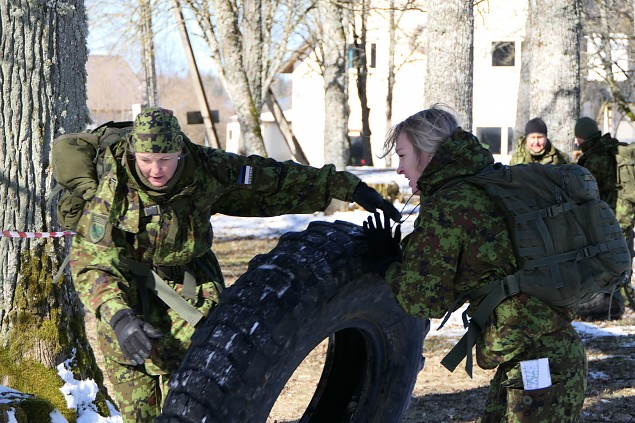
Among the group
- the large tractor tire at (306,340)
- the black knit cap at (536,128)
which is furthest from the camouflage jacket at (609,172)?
the large tractor tire at (306,340)

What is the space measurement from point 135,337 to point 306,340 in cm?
69

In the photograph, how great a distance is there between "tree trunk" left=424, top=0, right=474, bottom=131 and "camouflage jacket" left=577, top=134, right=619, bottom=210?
1.25m

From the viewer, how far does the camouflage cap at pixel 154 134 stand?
360cm

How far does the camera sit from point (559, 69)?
11070 mm

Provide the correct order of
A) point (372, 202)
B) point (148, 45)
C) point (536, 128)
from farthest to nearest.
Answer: point (148, 45), point (536, 128), point (372, 202)

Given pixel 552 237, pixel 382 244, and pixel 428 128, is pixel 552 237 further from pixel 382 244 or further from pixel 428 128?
pixel 382 244

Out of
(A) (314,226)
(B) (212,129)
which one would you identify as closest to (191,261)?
(A) (314,226)

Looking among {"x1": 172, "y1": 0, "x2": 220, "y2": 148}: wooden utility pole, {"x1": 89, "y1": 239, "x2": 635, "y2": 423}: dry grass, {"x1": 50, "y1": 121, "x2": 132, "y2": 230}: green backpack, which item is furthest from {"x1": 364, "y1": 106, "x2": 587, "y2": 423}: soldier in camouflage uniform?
{"x1": 172, "y1": 0, "x2": 220, "y2": 148}: wooden utility pole

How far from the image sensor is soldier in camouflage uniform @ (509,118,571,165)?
8.50m

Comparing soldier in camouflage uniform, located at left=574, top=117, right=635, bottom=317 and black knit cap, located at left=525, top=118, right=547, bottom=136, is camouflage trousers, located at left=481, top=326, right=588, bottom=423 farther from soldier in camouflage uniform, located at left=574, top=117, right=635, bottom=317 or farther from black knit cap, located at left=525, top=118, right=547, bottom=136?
black knit cap, located at left=525, top=118, right=547, bottom=136

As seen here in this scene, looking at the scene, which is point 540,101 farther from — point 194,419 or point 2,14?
point 194,419

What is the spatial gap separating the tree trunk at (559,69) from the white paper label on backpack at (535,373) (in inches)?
323

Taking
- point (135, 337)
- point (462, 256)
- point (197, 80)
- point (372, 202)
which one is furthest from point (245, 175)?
point (197, 80)

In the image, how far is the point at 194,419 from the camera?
3.13 m
